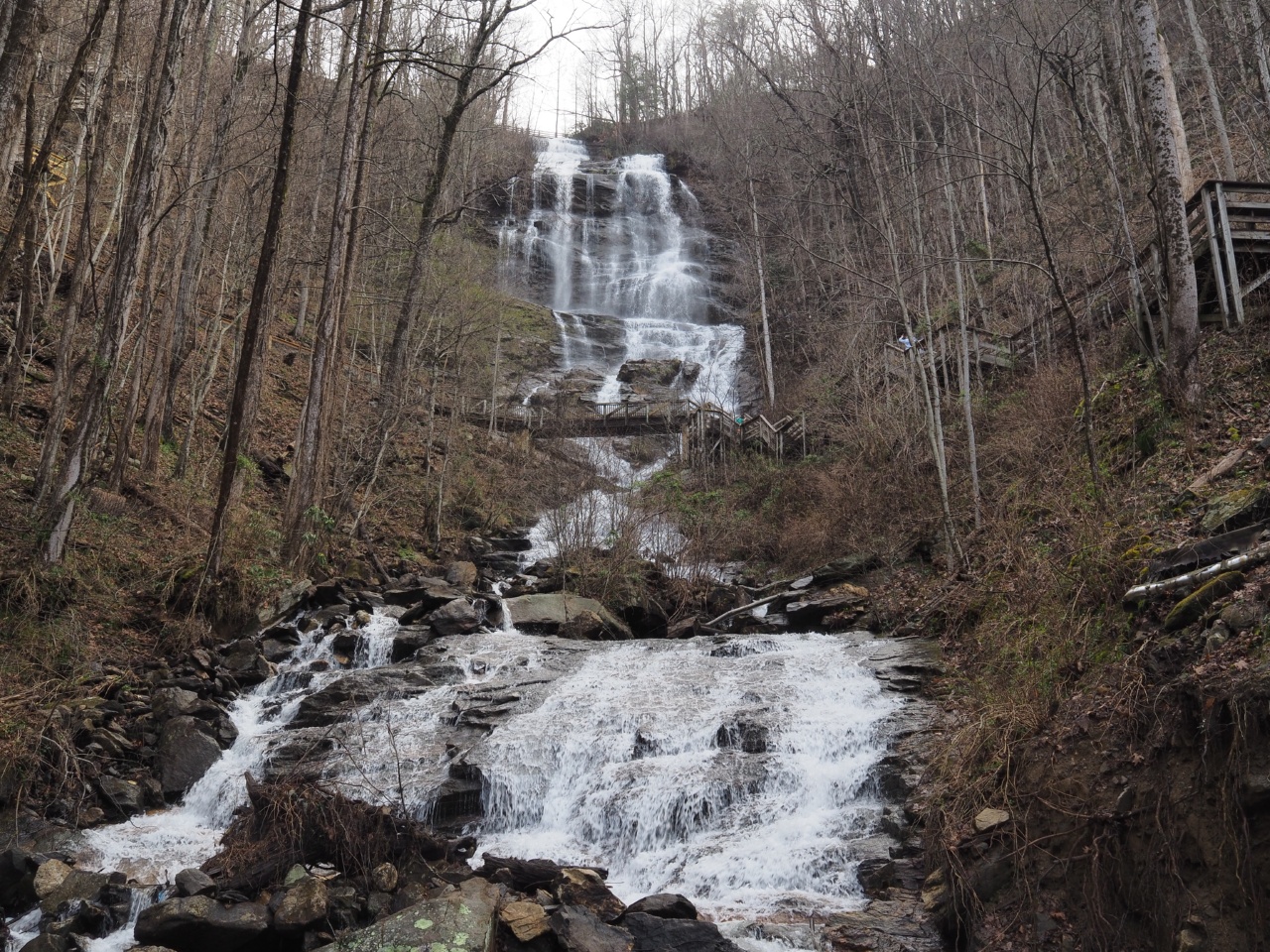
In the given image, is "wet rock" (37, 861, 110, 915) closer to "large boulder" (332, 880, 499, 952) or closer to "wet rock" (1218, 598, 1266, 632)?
"large boulder" (332, 880, 499, 952)

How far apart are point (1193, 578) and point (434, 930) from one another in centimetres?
505

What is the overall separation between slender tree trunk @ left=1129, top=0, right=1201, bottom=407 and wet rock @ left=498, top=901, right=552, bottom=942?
8.18 meters

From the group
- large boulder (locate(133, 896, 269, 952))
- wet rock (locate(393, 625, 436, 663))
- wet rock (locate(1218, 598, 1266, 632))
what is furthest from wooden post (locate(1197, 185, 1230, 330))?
large boulder (locate(133, 896, 269, 952))

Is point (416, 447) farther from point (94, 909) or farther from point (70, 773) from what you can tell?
point (94, 909)

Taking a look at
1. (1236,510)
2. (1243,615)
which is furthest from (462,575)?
(1243,615)

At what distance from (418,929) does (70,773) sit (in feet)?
13.3

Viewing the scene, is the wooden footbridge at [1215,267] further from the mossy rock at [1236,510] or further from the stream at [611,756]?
the stream at [611,756]

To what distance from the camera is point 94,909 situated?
5238mm

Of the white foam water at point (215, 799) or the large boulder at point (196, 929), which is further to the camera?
the white foam water at point (215, 799)

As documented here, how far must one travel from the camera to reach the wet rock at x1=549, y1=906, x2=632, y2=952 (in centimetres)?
489

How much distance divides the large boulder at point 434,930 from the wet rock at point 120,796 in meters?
3.33

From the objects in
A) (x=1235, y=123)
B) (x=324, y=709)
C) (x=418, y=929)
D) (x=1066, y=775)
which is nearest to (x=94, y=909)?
(x=418, y=929)

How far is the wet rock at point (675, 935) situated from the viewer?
4.97 m

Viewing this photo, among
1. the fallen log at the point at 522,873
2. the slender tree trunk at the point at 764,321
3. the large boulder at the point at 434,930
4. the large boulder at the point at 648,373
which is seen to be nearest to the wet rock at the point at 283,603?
the fallen log at the point at 522,873
